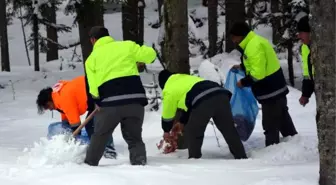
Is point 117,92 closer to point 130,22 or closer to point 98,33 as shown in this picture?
point 98,33

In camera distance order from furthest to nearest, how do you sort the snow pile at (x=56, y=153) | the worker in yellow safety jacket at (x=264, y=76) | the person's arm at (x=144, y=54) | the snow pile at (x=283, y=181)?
the worker in yellow safety jacket at (x=264, y=76)
the person's arm at (x=144, y=54)
the snow pile at (x=56, y=153)
the snow pile at (x=283, y=181)

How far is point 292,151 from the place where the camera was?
6473mm

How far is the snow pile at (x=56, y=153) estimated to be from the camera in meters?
5.47

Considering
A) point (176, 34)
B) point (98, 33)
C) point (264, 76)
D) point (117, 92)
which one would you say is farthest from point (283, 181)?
point (176, 34)

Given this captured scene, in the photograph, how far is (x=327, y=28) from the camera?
4.00 metres

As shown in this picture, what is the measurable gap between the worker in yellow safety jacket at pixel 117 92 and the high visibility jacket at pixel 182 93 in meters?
0.60

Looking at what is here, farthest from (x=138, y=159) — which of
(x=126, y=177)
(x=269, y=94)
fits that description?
(x=269, y=94)

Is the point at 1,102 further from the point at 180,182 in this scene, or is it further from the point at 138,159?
the point at 180,182

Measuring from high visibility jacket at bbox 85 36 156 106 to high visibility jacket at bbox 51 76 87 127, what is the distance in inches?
36.1

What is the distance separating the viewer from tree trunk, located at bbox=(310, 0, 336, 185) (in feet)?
13.1

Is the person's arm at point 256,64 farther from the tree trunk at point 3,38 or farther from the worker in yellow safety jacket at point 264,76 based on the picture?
the tree trunk at point 3,38

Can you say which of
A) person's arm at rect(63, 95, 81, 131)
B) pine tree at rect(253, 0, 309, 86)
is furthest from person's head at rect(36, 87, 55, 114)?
pine tree at rect(253, 0, 309, 86)

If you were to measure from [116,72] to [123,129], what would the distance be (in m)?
0.62

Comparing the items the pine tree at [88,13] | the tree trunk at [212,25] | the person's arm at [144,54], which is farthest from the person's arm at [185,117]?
the tree trunk at [212,25]
